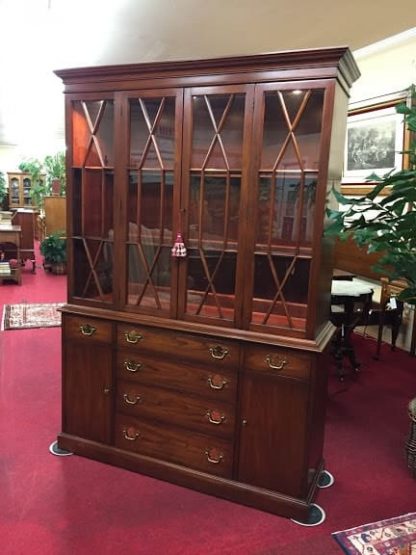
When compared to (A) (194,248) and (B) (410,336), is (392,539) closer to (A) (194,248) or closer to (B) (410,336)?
(A) (194,248)

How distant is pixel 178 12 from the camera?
10.4ft

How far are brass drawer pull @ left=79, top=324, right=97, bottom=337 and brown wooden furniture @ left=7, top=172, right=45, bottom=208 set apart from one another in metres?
12.0

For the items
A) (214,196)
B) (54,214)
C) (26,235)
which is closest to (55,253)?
(26,235)

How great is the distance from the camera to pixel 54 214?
873cm

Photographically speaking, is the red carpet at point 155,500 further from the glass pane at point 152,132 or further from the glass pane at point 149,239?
the glass pane at point 152,132

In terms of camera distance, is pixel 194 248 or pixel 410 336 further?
pixel 410 336

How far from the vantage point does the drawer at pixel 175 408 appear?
2.24 m

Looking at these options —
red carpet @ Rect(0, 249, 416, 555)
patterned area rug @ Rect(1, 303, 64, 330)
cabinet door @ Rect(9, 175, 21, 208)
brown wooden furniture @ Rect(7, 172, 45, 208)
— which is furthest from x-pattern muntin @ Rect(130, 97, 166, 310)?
cabinet door @ Rect(9, 175, 21, 208)

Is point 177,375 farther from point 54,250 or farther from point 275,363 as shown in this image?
point 54,250

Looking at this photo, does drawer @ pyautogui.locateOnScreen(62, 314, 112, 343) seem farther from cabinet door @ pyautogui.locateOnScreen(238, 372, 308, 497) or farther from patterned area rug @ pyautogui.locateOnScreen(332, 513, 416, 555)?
patterned area rug @ pyautogui.locateOnScreen(332, 513, 416, 555)

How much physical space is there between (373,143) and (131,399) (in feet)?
11.0

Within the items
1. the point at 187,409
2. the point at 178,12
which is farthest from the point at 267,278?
the point at 178,12

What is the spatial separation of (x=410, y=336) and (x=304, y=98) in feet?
10.8

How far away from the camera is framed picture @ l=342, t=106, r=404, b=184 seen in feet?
13.5
